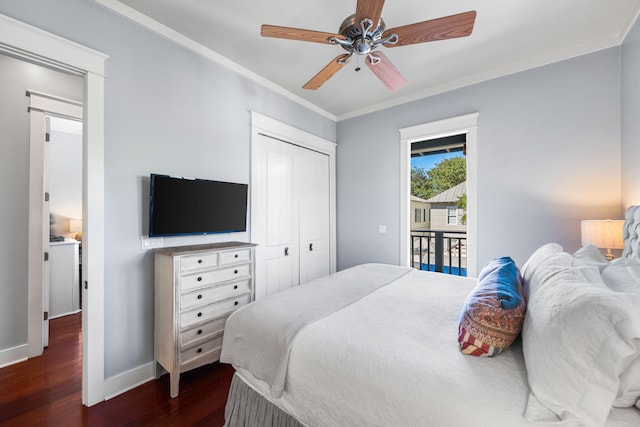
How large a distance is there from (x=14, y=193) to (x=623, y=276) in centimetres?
416

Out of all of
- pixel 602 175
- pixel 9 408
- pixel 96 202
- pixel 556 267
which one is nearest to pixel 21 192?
pixel 96 202

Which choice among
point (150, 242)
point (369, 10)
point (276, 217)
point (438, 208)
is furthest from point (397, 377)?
point (438, 208)

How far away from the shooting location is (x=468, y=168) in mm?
3154

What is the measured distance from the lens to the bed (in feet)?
2.54

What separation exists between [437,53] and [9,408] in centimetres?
436

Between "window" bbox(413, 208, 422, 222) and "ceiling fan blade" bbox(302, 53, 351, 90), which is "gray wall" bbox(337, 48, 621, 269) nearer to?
"ceiling fan blade" bbox(302, 53, 351, 90)

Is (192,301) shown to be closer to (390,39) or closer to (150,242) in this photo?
(150,242)

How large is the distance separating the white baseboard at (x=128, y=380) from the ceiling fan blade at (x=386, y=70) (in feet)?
9.58

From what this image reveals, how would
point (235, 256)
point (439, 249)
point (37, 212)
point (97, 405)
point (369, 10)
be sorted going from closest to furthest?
point (369, 10) → point (97, 405) → point (235, 256) → point (37, 212) → point (439, 249)

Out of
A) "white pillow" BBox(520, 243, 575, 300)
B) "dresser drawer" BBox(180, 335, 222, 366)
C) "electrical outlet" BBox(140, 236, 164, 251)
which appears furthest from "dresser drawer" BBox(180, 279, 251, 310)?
"white pillow" BBox(520, 243, 575, 300)

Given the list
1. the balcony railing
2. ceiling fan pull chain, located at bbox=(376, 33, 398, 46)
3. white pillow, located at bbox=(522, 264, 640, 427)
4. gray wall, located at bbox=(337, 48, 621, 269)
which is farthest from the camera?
the balcony railing

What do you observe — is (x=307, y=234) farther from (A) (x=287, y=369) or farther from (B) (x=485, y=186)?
Answer: (A) (x=287, y=369)

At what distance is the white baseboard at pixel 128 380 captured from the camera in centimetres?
197

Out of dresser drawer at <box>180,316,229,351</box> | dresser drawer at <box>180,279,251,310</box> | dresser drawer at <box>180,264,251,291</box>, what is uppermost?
dresser drawer at <box>180,264,251,291</box>
